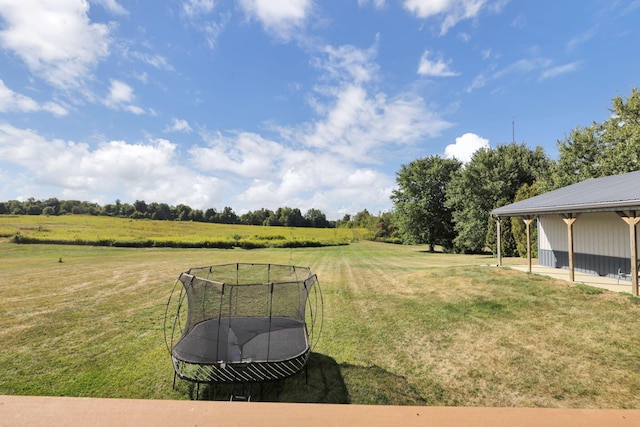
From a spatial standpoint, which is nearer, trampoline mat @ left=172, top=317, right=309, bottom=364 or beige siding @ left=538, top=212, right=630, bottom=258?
trampoline mat @ left=172, top=317, right=309, bottom=364

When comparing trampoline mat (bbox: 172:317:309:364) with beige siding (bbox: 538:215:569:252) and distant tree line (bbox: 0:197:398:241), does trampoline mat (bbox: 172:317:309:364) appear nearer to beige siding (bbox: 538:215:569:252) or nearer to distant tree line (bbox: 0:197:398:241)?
beige siding (bbox: 538:215:569:252)

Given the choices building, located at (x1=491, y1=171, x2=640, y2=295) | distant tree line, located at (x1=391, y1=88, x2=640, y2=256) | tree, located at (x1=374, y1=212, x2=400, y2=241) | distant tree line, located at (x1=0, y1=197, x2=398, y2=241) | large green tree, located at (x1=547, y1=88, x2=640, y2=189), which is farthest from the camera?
tree, located at (x1=374, y1=212, x2=400, y2=241)

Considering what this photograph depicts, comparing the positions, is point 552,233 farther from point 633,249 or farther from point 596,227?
point 633,249

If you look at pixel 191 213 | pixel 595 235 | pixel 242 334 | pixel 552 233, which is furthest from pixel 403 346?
pixel 191 213

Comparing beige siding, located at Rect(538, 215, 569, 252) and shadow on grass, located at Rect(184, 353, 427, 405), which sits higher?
beige siding, located at Rect(538, 215, 569, 252)

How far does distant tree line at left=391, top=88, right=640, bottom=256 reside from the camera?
73.7 feet

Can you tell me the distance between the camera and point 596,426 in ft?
3.45

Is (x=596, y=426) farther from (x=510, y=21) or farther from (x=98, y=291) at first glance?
(x=98, y=291)

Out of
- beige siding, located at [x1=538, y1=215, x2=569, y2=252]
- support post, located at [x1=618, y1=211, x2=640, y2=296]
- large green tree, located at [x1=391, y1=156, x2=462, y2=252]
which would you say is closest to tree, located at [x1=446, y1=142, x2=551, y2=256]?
large green tree, located at [x1=391, y1=156, x2=462, y2=252]

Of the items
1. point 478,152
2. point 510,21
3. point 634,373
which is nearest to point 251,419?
point 634,373

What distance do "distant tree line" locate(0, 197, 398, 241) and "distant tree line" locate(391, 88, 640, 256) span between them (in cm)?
1755

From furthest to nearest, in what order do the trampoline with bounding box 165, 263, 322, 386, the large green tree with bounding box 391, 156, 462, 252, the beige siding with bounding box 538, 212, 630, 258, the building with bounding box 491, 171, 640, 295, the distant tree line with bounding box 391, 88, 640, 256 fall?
the large green tree with bounding box 391, 156, 462, 252, the distant tree line with bounding box 391, 88, 640, 256, the beige siding with bounding box 538, 212, 630, 258, the building with bounding box 491, 171, 640, 295, the trampoline with bounding box 165, 263, 322, 386

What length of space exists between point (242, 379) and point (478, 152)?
95.2 feet

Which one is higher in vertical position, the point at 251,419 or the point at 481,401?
the point at 251,419
